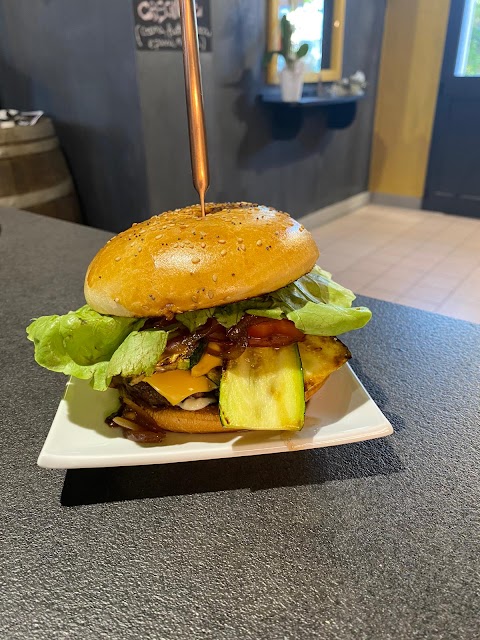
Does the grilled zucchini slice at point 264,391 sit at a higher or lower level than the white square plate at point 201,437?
higher

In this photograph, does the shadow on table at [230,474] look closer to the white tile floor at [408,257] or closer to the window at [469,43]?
the white tile floor at [408,257]

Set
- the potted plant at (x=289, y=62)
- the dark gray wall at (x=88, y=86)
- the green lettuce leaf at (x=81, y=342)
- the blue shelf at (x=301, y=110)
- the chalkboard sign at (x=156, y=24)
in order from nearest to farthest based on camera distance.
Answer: the green lettuce leaf at (x=81, y=342) < the chalkboard sign at (x=156, y=24) < the dark gray wall at (x=88, y=86) < the potted plant at (x=289, y=62) < the blue shelf at (x=301, y=110)

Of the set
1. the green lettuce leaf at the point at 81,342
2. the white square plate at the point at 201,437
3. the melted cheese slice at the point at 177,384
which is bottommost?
the white square plate at the point at 201,437

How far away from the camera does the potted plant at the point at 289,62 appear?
324 cm

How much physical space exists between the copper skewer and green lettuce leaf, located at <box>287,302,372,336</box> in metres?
0.23

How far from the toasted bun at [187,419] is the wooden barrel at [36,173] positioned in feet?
7.19

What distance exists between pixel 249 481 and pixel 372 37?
4.79m

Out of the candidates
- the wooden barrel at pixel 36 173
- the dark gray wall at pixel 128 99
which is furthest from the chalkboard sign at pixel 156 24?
the wooden barrel at pixel 36 173

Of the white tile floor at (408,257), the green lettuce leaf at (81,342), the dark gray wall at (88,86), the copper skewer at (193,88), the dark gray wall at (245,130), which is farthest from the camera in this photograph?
the white tile floor at (408,257)

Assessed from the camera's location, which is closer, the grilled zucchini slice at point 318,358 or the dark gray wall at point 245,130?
the grilled zucchini slice at point 318,358

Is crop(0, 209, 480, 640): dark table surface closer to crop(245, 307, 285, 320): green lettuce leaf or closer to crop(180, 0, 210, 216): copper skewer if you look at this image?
crop(245, 307, 285, 320): green lettuce leaf

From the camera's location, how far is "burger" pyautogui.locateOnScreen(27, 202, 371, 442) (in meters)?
0.66

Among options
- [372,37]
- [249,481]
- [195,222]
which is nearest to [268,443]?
[249,481]

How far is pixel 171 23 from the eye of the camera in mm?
2609
